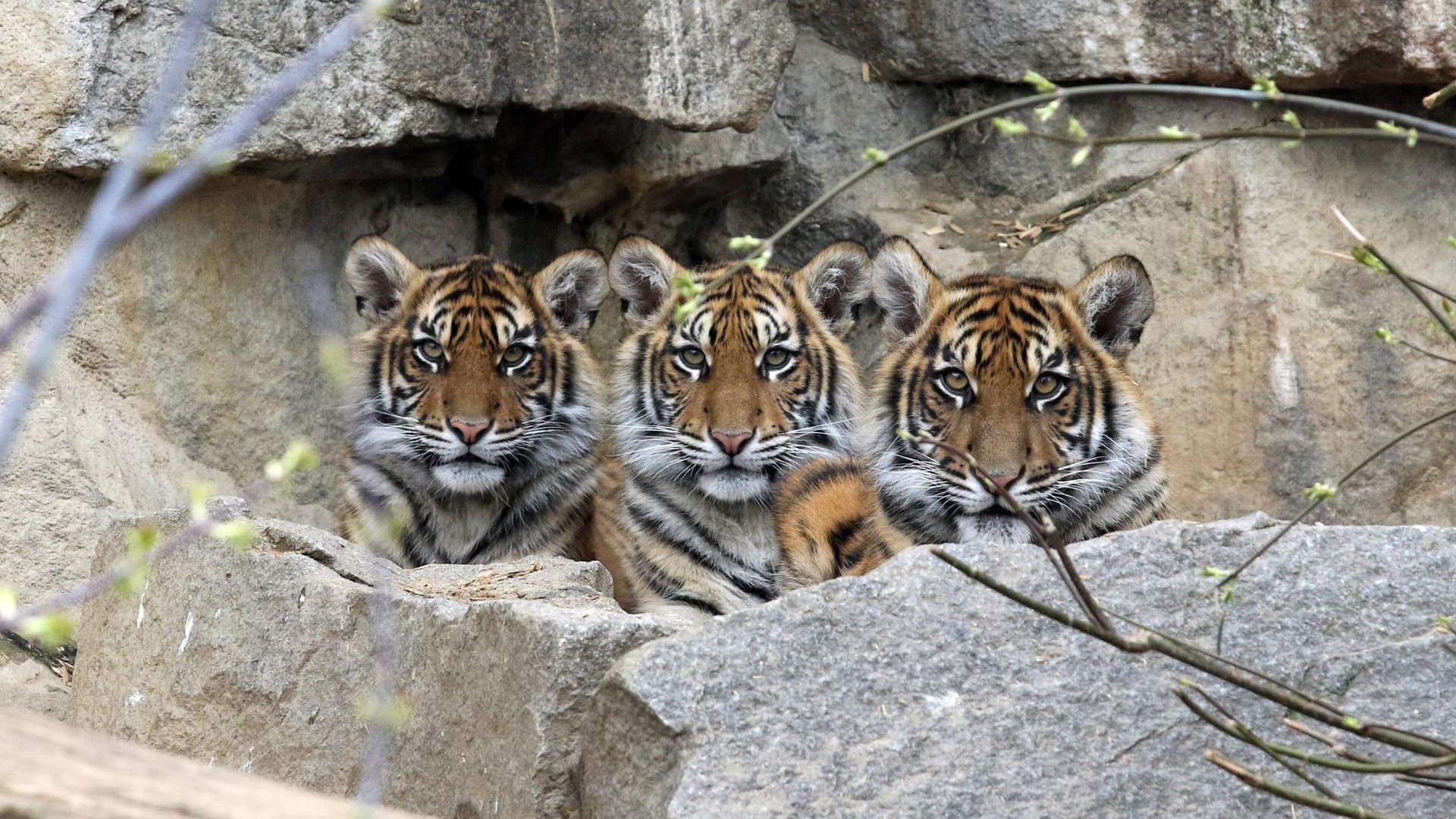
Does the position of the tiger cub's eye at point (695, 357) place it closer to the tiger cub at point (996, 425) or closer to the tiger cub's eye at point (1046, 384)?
the tiger cub at point (996, 425)

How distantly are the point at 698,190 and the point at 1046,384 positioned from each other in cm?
232

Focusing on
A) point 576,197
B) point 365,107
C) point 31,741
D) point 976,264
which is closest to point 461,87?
point 365,107

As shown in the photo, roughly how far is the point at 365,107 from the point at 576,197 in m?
1.23

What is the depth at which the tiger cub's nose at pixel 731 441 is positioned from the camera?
5.02 m

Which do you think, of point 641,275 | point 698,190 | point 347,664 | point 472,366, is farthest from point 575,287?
point 347,664

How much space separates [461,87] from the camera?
5266 millimetres

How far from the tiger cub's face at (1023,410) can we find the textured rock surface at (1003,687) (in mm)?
1070

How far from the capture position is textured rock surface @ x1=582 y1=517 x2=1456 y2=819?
2668 millimetres

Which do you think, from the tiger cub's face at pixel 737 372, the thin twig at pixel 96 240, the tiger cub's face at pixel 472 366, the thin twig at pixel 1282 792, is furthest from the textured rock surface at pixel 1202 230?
the thin twig at pixel 96 240

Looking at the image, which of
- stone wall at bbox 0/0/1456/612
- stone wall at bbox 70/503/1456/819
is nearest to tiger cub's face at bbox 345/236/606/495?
stone wall at bbox 0/0/1456/612

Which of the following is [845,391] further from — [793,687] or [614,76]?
[793,687]

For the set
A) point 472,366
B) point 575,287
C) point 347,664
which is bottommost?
point 347,664

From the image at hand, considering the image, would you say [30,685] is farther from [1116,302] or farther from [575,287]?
[1116,302]

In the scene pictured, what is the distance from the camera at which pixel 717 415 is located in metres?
5.06
